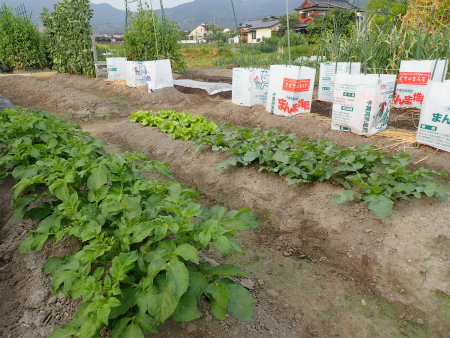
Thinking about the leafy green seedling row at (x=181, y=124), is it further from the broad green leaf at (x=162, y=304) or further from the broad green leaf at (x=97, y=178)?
the broad green leaf at (x=162, y=304)

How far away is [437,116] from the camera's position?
3.69m

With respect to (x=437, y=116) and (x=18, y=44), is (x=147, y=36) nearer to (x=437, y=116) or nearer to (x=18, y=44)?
(x=18, y=44)

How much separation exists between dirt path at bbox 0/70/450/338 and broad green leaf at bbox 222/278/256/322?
9.1 inches

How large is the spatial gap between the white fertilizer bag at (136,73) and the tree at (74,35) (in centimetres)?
327

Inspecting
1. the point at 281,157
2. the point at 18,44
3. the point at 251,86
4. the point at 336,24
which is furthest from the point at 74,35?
the point at 336,24

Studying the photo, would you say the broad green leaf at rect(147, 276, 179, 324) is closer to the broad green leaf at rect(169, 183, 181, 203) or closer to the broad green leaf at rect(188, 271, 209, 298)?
the broad green leaf at rect(188, 271, 209, 298)

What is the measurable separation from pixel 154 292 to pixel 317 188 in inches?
80.6

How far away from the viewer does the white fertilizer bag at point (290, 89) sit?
527cm

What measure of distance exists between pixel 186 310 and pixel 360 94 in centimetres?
392

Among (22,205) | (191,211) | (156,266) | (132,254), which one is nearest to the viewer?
(156,266)

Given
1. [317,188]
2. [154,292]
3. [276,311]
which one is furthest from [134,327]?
[317,188]

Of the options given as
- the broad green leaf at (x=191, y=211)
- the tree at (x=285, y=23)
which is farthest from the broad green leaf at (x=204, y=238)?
the tree at (x=285, y=23)

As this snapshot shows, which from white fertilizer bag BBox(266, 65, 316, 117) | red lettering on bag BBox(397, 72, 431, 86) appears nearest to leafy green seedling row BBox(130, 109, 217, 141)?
white fertilizer bag BBox(266, 65, 316, 117)

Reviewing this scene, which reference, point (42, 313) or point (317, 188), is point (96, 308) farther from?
point (317, 188)
